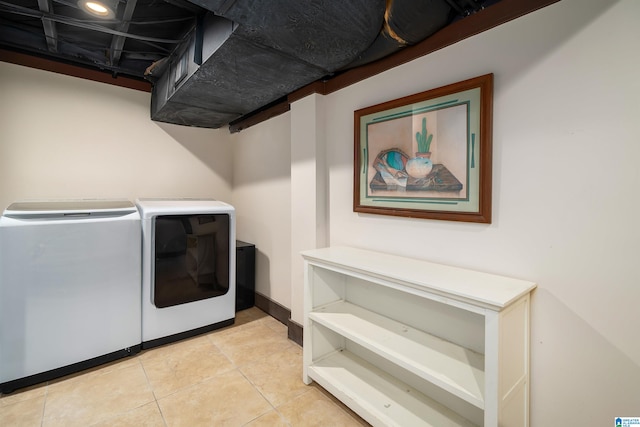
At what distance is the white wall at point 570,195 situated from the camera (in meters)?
1.07

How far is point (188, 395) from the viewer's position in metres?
1.84

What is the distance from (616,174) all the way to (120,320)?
3.02 m

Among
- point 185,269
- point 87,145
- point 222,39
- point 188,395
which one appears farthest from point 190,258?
point 222,39

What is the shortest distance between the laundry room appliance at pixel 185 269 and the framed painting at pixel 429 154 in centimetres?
142

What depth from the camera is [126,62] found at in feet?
9.06

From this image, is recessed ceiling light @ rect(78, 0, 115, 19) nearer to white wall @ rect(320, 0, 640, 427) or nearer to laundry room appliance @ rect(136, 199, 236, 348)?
laundry room appliance @ rect(136, 199, 236, 348)

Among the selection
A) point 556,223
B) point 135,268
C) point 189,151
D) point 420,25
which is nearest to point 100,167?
point 189,151

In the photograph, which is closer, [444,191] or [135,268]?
[444,191]

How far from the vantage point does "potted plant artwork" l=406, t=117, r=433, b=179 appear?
1.61 m

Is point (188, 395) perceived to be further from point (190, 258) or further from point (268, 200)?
point (268, 200)

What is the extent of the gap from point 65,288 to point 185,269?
0.78 m

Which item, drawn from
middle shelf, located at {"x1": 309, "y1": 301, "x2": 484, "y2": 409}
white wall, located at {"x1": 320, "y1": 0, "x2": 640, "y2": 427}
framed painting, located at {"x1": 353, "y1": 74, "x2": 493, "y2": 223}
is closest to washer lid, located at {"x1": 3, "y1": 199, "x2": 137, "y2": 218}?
middle shelf, located at {"x1": 309, "y1": 301, "x2": 484, "y2": 409}

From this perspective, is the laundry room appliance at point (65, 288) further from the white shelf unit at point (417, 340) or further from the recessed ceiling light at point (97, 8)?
the white shelf unit at point (417, 340)

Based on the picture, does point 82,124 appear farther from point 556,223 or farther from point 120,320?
point 556,223
